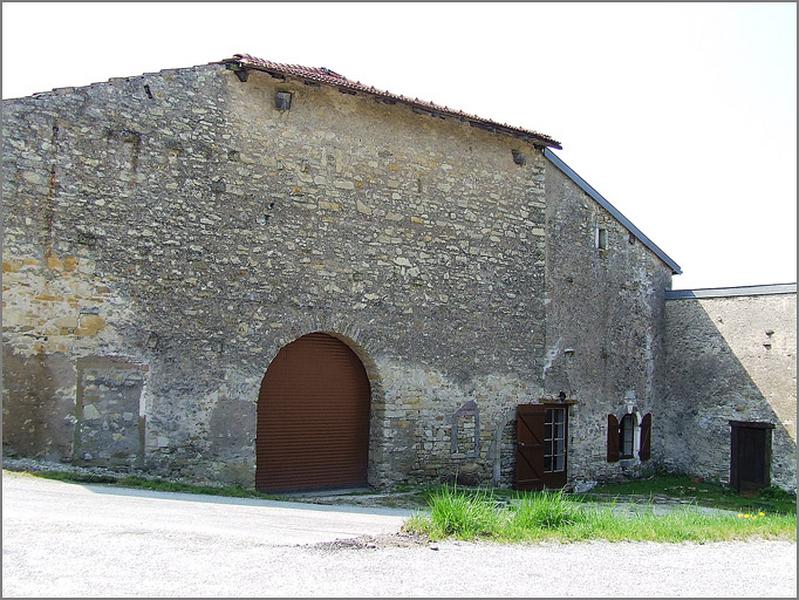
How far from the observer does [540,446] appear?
541 inches

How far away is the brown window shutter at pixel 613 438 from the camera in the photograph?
15180 millimetres

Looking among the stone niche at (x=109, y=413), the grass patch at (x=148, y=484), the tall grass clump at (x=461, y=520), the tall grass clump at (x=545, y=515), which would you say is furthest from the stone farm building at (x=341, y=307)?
the tall grass clump at (x=545, y=515)

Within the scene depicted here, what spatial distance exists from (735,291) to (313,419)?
9.05 metres

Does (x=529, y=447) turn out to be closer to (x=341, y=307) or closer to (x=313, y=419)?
(x=313, y=419)

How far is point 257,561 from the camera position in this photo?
5.48m

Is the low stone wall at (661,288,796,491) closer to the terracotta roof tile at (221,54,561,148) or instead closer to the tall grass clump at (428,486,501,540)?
the terracotta roof tile at (221,54,561,148)

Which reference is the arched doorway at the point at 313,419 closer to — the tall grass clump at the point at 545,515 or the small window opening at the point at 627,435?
the tall grass clump at the point at 545,515

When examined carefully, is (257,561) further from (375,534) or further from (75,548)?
(375,534)

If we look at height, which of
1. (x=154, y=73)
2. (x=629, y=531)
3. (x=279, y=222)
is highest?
(x=154, y=73)

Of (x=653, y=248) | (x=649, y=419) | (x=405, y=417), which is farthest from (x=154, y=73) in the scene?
(x=649, y=419)

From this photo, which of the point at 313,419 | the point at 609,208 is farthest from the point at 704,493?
the point at 313,419

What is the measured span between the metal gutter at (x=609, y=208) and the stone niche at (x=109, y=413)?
8460 mm

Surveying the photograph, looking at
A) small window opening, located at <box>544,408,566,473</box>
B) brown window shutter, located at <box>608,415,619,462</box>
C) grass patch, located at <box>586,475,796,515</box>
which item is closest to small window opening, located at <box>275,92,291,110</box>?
small window opening, located at <box>544,408,566,473</box>

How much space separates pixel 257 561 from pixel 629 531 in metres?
3.89
